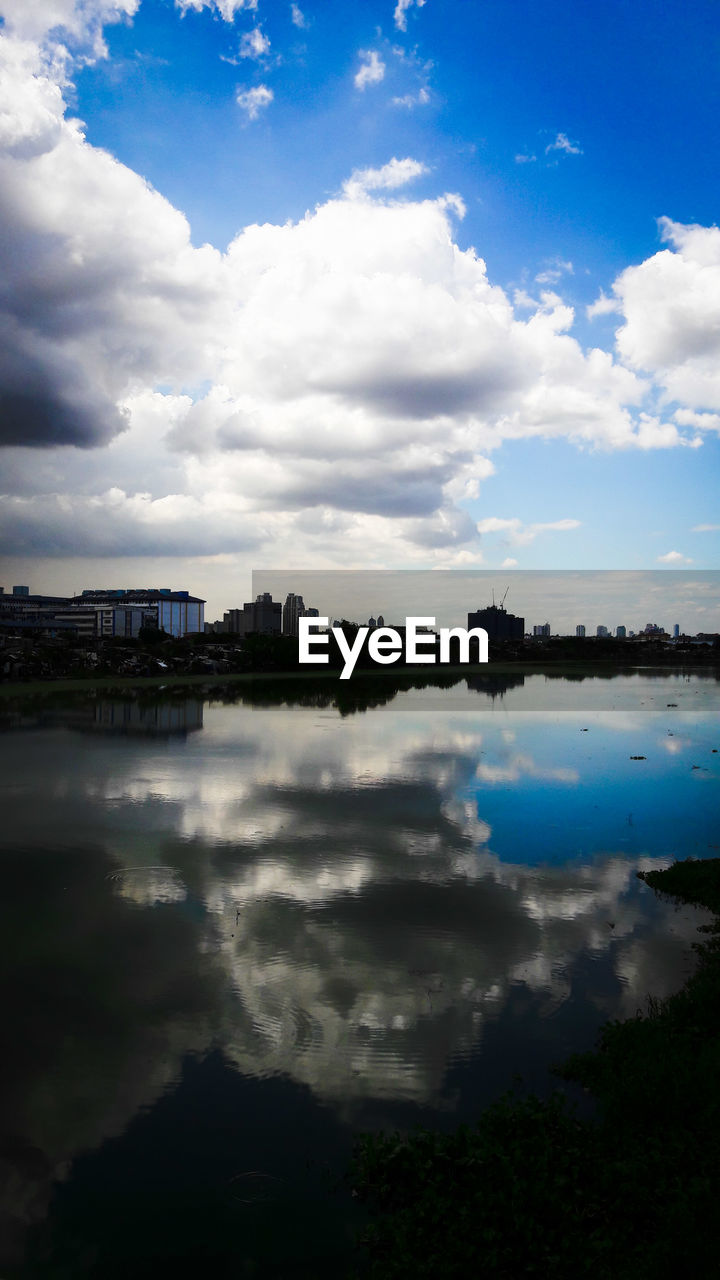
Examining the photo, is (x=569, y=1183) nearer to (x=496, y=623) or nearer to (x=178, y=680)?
(x=178, y=680)

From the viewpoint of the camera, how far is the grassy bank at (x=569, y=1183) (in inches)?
215

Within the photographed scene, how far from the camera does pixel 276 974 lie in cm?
1044

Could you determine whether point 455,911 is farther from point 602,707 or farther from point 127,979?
point 602,707

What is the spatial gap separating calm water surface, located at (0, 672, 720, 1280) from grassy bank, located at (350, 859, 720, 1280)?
18.4 inches

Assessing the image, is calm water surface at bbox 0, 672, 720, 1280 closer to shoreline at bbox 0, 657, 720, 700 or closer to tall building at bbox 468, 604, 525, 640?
shoreline at bbox 0, 657, 720, 700

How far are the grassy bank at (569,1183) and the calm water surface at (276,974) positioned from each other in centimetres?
47

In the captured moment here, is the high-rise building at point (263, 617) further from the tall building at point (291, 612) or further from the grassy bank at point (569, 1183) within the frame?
the grassy bank at point (569, 1183)

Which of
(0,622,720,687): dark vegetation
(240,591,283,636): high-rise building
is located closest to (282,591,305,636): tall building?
(240,591,283,636): high-rise building

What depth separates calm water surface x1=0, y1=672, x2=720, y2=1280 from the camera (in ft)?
21.3

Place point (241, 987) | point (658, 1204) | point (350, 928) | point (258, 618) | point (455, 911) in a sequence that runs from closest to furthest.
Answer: point (658, 1204) < point (241, 987) < point (350, 928) < point (455, 911) < point (258, 618)

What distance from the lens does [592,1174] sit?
6.26 metres

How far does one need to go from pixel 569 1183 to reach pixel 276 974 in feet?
17.1

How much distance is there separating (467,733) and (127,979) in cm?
2844

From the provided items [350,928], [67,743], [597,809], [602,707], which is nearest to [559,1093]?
[350,928]
